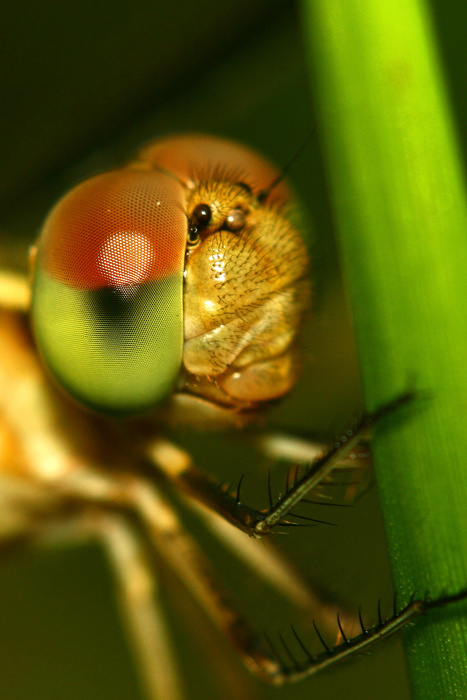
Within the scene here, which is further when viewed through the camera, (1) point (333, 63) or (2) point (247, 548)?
(2) point (247, 548)

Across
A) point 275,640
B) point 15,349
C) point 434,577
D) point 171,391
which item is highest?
point 15,349

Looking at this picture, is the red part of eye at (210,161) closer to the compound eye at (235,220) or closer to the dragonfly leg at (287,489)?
the compound eye at (235,220)

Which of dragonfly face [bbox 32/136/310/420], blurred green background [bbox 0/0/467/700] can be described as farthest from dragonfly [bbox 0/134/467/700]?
blurred green background [bbox 0/0/467/700]

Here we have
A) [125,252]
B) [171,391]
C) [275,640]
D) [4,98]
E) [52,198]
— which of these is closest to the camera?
[125,252]

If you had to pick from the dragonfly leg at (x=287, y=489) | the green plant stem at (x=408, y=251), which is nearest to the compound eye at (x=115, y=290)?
the dragonfly leg at (x=287, y=489)

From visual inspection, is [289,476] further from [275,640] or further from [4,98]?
[4,98]

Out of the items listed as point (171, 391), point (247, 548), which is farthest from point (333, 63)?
point (247, 548)

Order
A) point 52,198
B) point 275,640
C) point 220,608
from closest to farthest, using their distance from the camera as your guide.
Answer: point 220,608 → point 275,640 → point 52,198
